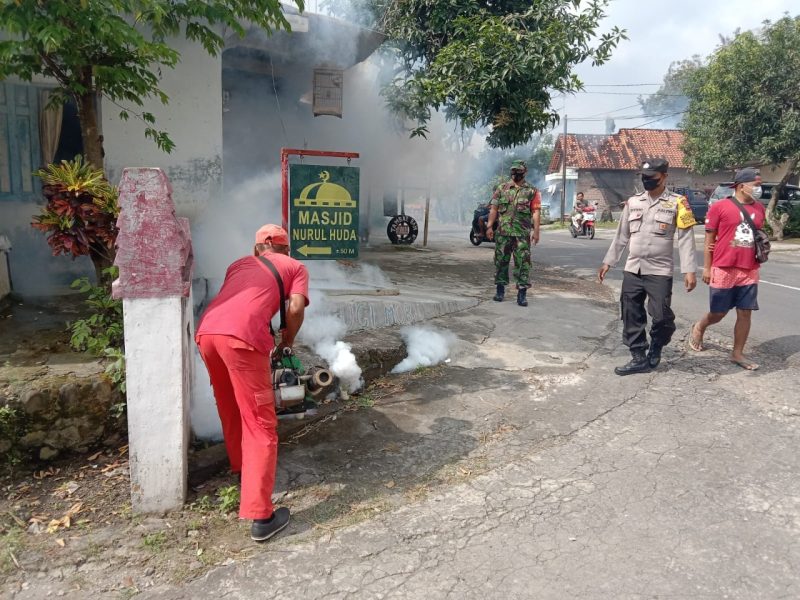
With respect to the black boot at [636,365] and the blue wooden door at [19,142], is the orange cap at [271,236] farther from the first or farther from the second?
the blue wooden door at [19,142]

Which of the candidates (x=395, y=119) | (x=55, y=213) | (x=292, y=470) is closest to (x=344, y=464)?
(x=292, y=470)

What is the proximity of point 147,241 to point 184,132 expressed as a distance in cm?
405

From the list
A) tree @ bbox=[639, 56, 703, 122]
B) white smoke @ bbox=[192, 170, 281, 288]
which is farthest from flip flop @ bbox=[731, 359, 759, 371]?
tree @ bbox=[639, 56, 703, 122]

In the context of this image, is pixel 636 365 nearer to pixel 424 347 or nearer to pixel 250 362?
pixel 424 347

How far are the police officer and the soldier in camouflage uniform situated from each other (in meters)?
1.91

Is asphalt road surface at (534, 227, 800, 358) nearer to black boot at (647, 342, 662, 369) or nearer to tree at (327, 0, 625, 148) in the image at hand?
black boot at (647, 342, 662, 369)

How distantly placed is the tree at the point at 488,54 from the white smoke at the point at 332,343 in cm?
420

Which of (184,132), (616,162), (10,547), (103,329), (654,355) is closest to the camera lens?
(10,547)

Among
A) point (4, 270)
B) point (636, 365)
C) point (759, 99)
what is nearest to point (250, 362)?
point (636, 365)

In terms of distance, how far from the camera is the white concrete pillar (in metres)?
2.82

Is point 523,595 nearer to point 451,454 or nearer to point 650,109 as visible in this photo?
point 451,454

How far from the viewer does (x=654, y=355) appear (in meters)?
4.96

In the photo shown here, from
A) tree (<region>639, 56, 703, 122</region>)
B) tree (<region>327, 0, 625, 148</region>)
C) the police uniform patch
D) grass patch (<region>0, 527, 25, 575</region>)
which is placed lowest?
grass patch (<region>0, 527, 25, 575</region>)

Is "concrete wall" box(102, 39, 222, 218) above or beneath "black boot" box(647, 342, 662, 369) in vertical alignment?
above
